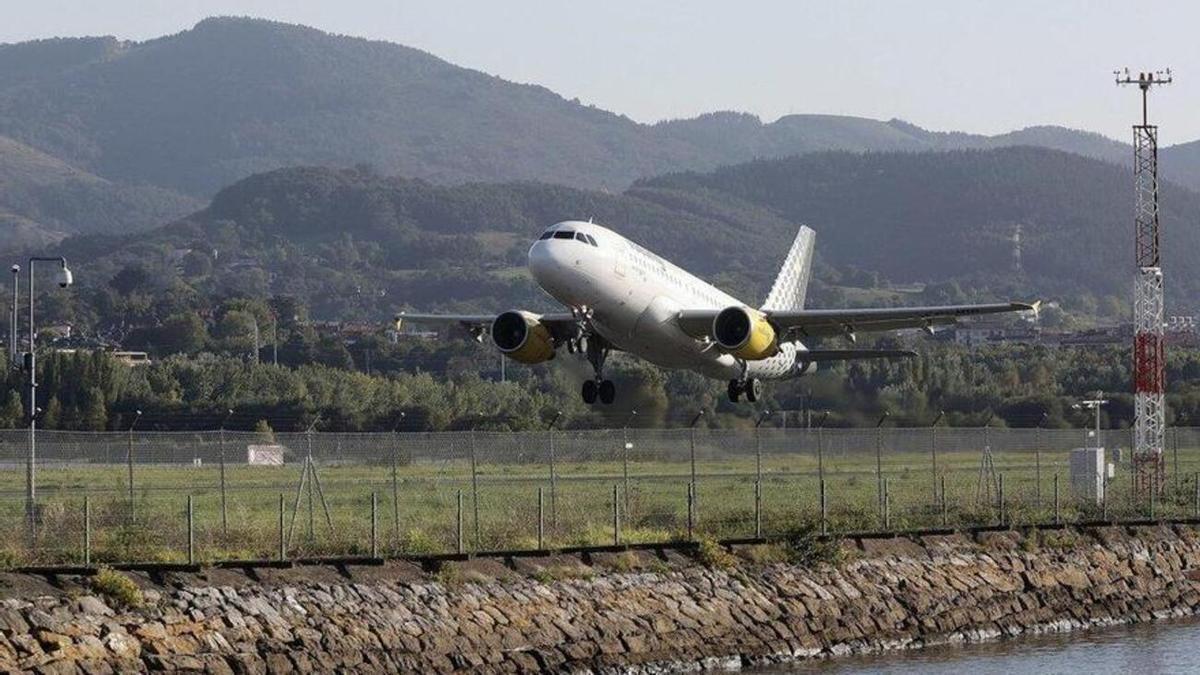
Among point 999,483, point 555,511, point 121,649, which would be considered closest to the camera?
point 121,649

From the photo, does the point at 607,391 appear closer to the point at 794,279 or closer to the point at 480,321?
the point at 480,321

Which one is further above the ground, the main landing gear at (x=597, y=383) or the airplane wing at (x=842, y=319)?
the airplane wing at (x=842, y=319)

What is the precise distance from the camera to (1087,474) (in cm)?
6525

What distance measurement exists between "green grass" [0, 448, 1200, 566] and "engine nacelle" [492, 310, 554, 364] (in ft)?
9.26

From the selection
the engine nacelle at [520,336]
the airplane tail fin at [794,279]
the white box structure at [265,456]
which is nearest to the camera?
the engine nacelle at [520,336]

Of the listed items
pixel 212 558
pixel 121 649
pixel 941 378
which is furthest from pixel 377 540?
pixel 941 378

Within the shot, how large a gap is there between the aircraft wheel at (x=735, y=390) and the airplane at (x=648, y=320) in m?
0.03

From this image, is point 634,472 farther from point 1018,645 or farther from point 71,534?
point 71,534

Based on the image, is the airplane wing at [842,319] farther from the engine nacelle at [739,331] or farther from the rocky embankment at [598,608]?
the rocky embankment at [598,608]

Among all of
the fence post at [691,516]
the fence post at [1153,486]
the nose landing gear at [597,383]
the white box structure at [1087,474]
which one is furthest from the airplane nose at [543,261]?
the fence post at [1153,486]

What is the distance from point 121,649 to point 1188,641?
2566 centimetres

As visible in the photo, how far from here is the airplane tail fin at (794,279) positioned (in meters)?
80.9

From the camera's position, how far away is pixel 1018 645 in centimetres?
5278

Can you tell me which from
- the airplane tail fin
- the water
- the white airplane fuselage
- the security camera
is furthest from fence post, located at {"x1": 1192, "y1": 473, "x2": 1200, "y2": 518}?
the security camera
